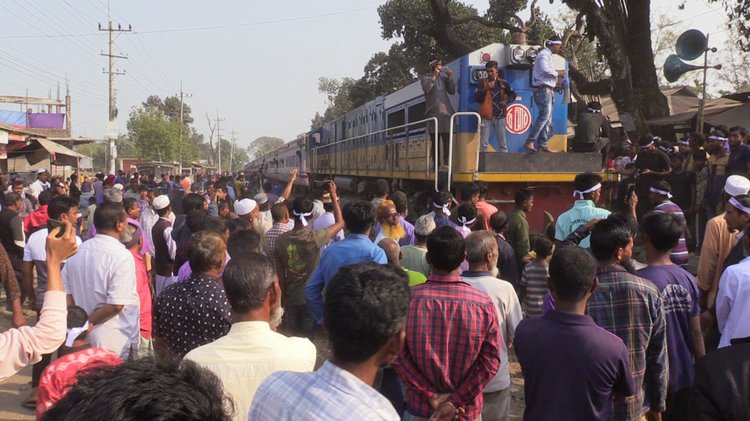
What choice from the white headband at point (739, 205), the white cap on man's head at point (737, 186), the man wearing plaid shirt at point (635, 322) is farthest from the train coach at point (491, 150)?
the man wearing plaid shirt at point (635, 322)

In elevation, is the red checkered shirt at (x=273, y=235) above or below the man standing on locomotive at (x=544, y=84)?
below

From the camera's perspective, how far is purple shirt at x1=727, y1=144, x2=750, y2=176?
8.67m

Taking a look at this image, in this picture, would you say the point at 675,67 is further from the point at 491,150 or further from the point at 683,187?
the point at 683,187

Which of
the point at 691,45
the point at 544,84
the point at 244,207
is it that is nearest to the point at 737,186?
the point at 244,207

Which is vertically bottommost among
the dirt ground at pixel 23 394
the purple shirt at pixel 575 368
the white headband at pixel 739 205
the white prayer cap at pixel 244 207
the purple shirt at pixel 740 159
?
the dirt ground at pixel 23 394

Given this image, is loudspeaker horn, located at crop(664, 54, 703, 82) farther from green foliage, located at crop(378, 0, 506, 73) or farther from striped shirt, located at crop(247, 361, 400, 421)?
striped shirt, located at crop(247, 361, 400, 421)

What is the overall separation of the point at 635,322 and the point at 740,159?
21.8 feet

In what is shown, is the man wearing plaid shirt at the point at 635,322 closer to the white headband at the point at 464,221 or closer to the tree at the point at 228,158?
the white headband at the point at 464,221

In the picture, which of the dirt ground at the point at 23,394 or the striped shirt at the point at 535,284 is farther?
the dirt ground at the point at 23,394

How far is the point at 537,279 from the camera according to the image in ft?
16.3

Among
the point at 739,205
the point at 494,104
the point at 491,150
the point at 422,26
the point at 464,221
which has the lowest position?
the point at 464,221

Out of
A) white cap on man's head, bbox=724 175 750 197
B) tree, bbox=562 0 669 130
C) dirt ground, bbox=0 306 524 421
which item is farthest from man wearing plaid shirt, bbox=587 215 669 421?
tree, bbox=562 0 669 130

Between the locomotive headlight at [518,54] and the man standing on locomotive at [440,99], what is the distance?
1093 mm

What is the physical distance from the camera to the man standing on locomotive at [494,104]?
1009cm
